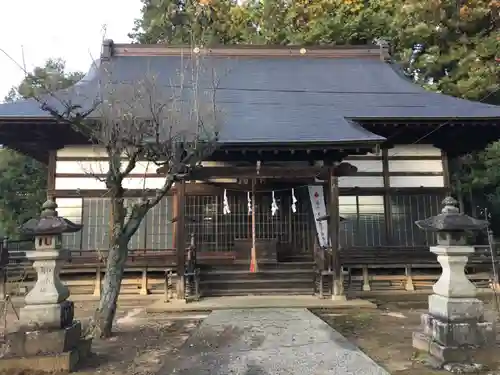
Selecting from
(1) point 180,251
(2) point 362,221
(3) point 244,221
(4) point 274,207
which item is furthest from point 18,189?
(2) point 362,221

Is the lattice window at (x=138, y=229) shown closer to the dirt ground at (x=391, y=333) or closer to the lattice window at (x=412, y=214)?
the dirt ground at (x=391, y=333)

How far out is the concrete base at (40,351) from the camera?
503 centimetres

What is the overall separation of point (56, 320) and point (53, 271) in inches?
25.1

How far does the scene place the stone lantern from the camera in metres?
5.09

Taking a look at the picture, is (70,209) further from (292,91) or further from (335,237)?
(292,91)

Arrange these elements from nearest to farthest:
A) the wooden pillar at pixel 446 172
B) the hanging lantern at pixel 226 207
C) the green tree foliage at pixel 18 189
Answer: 1. the hanging lantern at pixel 226 207
2. the wooden pillar at pixel 446 172
3. the green tree foliage at pixel 18 189

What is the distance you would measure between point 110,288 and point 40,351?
1497mm

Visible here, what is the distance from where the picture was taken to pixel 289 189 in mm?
12062

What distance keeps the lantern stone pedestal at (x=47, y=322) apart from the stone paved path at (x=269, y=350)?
4.16 feet

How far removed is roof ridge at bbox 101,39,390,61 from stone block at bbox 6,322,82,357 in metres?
11.5

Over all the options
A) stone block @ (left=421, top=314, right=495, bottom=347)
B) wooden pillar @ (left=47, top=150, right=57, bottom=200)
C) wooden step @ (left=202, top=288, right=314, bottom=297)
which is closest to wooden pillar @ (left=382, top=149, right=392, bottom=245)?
wooden step @ (left=202, top=288, right=314, bottom=297)

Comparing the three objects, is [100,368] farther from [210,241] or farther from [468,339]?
[210,241]

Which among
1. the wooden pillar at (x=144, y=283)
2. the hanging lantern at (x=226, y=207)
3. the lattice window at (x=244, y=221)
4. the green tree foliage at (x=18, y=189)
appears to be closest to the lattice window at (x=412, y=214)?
the lattice window at (x=244, y=221)

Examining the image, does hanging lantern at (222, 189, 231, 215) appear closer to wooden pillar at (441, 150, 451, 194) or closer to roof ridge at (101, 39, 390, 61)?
roof ridge at (101, 39, 390, 61)
